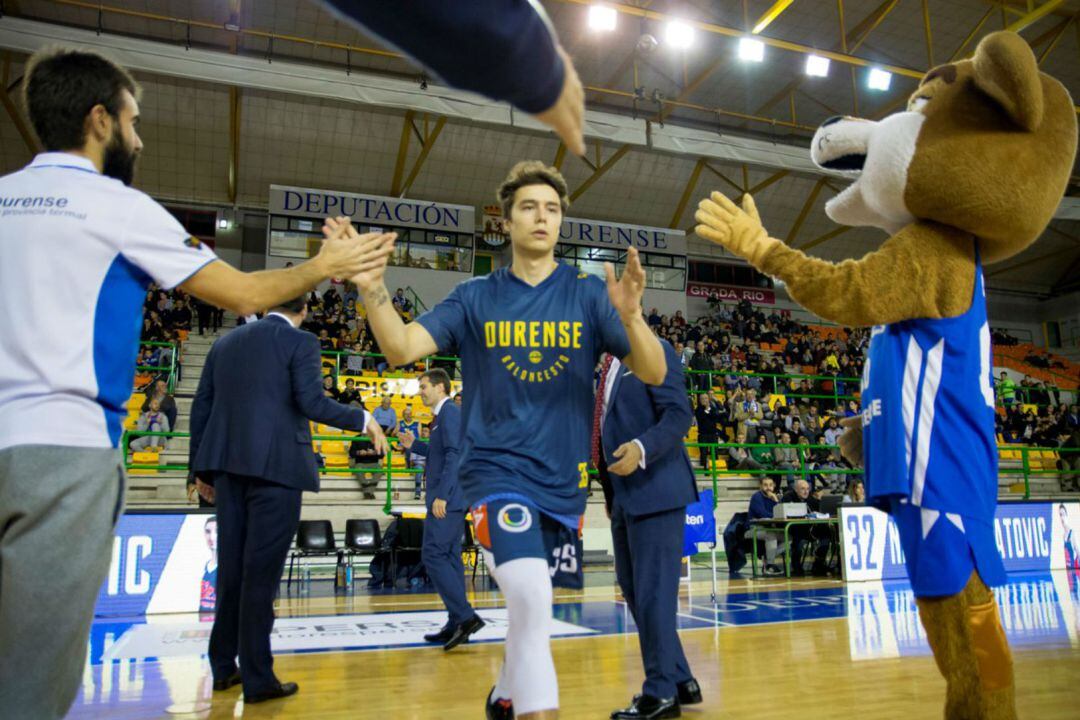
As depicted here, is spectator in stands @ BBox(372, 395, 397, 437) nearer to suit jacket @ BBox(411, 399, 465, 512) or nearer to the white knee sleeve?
suit jacket @ BBox(411, 399, 465, 512)

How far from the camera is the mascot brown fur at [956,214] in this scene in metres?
2.22

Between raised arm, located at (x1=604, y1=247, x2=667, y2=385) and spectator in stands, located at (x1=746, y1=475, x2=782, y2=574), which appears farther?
spectator in stands, located at (x1=746, y1=475, x2=782, y2=574)

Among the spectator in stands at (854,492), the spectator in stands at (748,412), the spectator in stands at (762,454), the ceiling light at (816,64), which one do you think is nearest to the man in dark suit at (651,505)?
the spectator in stands at (854,492)

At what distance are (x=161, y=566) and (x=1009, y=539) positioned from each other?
1006 centimetres

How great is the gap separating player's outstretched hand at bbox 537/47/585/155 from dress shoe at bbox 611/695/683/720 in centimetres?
275

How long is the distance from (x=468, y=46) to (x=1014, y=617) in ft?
22.2

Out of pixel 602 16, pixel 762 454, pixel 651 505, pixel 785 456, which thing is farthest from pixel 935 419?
pixel 762 454

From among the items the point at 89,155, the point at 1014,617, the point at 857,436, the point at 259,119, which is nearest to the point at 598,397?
the point at 857,436

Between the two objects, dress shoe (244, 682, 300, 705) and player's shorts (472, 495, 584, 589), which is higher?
player's shorts (472, 495, 584, 589)

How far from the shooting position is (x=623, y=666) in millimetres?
4688

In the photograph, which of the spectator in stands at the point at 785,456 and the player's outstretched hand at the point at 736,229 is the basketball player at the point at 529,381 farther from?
the spectator in stands at the point at 785,456

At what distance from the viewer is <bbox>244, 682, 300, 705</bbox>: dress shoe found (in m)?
3.88

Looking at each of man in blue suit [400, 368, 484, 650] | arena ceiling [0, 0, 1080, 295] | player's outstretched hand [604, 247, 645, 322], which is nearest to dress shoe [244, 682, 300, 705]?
man in blue suit [400, 368, 484, 650]

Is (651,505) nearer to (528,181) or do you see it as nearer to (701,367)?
(528,181)
